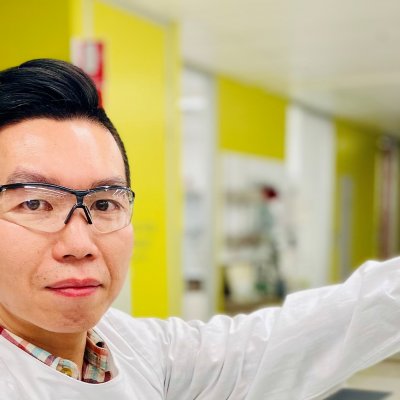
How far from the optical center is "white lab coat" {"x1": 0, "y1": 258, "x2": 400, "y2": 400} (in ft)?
4.06

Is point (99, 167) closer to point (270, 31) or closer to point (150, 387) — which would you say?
point (150, 387)

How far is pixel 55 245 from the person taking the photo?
1.01 m

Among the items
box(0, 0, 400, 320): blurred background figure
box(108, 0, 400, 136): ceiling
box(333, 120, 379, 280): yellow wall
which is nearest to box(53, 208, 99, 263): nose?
box(0, 0, 400, 320): blurred background figure

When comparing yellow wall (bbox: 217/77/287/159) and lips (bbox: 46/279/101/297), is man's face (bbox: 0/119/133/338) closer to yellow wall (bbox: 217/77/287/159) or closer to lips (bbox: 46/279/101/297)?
lips (bbox: 46/279/101/297)

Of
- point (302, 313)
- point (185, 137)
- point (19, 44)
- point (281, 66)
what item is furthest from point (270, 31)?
point (185, 137)

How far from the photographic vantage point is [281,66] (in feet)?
21.4

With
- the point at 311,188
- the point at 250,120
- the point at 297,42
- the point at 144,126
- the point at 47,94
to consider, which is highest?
the point at 297,42

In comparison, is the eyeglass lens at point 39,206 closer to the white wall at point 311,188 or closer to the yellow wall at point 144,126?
the yellow wall at point 144,126

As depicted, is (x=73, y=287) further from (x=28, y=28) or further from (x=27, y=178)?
(x=28, y=28)

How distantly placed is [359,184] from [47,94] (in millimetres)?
10619

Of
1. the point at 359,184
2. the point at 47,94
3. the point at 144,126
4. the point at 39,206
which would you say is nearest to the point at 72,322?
the point at 39,206

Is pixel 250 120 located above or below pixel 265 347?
above

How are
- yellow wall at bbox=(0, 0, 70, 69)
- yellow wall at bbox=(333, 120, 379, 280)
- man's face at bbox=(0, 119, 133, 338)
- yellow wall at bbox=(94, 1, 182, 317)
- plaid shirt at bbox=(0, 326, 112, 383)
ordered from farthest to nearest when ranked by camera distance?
1. yellow wall at bbox=(333, 120, 379, 280)
2. yellow wall at bbox=(94, 1, 182, 317)
3. yellow wall at bbox=(0, 0, 70, 69)
4. plaid shirt at bbox=(0, 326, 112, 383)
5. man's face at bbox=(0, 119, 133, 338)

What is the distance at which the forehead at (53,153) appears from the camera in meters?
1.02
